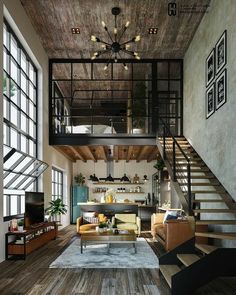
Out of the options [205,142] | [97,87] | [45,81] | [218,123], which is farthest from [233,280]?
[97,87]

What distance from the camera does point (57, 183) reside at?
14.8 meters

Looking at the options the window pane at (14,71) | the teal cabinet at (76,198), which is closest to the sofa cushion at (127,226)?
the window pane at (14,71)

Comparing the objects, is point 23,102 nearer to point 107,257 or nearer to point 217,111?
point 107,257

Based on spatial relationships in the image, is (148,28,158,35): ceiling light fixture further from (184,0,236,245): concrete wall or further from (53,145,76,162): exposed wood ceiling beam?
(53,145,76,162): exposed wood ceiling beam

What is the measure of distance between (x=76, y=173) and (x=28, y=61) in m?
8.80

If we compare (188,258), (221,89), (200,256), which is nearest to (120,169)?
(221,89)

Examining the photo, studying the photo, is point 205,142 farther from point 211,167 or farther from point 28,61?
point 28,61

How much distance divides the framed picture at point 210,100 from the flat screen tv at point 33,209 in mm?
4466

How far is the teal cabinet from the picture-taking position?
679 inches

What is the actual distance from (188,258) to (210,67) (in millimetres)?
5096

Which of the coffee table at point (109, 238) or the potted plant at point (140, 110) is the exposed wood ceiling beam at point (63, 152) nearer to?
the potted plant at point (140, 110)

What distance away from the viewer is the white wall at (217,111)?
7.44 meters

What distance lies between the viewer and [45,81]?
11.9 metres

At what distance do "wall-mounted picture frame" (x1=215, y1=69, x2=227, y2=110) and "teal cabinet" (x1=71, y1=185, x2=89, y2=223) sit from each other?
1021 centimetres
